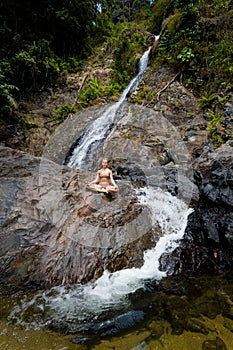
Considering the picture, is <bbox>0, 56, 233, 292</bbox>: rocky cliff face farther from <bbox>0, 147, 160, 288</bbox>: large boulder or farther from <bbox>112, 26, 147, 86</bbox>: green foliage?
<bbox>112, 26, 147, 86</bbox>: green foliage

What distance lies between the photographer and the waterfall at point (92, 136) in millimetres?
9695

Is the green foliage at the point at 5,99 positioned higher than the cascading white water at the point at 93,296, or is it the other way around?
the green foliage at the point at 5,99

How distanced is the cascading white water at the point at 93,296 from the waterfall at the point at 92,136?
543 cm

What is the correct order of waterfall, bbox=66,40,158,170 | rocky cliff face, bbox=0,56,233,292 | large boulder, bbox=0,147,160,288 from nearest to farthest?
1. large boulder, bbox=0,147,160,288
2. rocky cliff face, bbox=0,56,233,292
3. waterfall, bbox=66,40,158,170

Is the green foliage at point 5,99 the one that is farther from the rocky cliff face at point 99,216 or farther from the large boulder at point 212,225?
the large boulder at point 212,225

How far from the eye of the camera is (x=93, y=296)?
332 centimetres

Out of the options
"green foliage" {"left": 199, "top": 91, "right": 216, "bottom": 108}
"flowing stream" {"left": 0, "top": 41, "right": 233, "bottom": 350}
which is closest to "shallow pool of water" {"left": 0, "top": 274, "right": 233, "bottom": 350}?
"flowing stream" {"left": 0, "top": 41, "right": 233, "bottom": 350}

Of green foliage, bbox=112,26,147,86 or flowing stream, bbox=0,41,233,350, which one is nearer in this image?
flowing stream, bbox=0,41,233,350

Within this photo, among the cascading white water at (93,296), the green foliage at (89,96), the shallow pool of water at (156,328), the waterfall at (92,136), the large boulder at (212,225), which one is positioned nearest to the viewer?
the shallow pool of water at (156,328)

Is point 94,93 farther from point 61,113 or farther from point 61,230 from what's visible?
point 61,230

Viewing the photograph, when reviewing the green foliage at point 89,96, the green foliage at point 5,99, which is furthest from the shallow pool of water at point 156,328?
the green foliage at point 89,96

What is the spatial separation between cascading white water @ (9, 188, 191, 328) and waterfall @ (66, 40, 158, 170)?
5.43 meters

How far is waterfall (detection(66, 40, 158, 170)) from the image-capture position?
9695 millimetres

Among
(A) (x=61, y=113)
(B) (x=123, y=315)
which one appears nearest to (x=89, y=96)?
(A) (x=61, y=113)
